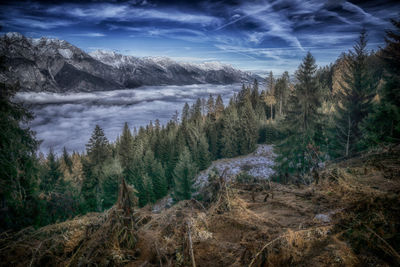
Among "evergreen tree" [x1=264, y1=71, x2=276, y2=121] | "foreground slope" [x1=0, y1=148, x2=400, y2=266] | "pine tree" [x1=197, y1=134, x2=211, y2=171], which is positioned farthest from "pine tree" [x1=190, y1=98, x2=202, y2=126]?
"foreground slope" [x1=0, y1=148, x2=400, y2=266]

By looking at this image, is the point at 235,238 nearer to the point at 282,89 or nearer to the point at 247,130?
the point at 247,130

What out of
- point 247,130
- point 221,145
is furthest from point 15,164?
point 221,145

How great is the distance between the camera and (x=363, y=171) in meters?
3.86

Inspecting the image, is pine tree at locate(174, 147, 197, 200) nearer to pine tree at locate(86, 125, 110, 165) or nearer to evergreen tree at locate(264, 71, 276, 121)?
pine tree at locate(86, 125, 110, 165)

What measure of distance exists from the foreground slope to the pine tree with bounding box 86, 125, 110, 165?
96.9ft

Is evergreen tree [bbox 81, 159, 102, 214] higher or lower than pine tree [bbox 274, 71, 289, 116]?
lower

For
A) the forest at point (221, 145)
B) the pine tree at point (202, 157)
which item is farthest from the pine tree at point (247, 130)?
the pine tree at point (202, 157)

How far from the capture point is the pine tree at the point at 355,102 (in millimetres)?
17953

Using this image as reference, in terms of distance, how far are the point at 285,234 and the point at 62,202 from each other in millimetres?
5676

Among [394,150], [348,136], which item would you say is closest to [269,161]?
[348,136]

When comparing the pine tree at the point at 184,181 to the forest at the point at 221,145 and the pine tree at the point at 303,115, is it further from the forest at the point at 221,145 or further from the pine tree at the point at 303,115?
the pine tree at the point at 303,115

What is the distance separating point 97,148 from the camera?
2872 centimetres

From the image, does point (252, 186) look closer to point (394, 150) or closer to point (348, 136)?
point (394, 150)

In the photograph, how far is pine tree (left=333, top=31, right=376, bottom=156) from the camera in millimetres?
17953
